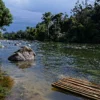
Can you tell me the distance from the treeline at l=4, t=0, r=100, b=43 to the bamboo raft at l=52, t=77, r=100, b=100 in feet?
298

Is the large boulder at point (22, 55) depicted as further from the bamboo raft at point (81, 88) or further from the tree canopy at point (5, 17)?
the bamboo raft at point (81, 88)

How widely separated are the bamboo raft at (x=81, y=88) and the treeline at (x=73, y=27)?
9080 cm

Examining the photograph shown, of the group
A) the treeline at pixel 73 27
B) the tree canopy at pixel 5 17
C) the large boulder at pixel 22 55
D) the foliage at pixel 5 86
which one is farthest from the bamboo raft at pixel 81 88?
the treeline at pixel 73 27

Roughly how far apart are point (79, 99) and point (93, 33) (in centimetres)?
9897

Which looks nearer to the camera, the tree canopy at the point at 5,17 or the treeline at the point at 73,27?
the tree canopy at the point at 5,17

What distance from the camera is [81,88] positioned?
19.4m

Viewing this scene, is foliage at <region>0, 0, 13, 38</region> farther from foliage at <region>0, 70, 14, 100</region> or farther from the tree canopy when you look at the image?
foliage at <region>0, 70, 14, 100</region>

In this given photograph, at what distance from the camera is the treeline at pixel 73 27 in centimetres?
11694

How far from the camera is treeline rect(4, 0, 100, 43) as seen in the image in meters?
117

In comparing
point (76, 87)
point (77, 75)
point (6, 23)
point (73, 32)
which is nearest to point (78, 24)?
point (73, 32)

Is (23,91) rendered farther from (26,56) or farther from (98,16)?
(98,16)

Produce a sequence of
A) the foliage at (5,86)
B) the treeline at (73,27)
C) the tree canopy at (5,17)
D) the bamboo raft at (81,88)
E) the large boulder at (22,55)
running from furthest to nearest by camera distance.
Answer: the treeline at (73,27)
the tree canopy at (5,17)
the large boulder at (22,55)
the bamboo raft at (81,88)
the foliage at (5,86)

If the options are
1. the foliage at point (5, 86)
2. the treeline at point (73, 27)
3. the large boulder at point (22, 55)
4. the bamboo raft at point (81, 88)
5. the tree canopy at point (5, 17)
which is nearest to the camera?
the foliage at point (5, 86)

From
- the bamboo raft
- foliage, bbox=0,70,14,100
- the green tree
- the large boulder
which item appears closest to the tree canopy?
the green tree
